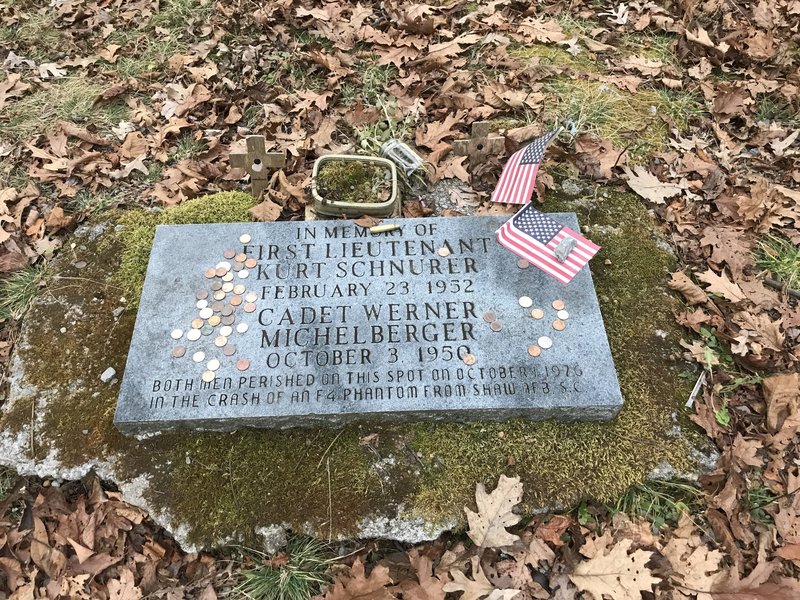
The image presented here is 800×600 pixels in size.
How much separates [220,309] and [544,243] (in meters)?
1.82

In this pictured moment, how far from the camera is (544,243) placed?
3.08 m

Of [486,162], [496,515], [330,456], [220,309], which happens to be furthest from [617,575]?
[486,162]

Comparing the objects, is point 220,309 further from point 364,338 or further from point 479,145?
point 479,145

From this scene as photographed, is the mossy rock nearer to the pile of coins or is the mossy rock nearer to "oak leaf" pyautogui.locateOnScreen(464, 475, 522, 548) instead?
"oak leaf" pyautogui.locateOnScreen(464, 475, 522, 548)

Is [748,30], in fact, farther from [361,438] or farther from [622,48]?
[361,438]

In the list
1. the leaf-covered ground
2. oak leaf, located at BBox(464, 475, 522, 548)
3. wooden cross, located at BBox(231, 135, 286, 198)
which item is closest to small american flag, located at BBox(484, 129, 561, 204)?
the leaf-covered ground

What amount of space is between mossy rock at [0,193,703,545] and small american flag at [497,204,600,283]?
52 cm

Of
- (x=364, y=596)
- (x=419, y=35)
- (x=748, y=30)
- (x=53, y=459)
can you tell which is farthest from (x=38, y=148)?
(x=748, y=30)

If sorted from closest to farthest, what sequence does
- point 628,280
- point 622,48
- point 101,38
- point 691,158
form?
point 628,280 < point 691,158 < point 622,48 < point 101,38

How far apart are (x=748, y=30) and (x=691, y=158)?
193 centimetres

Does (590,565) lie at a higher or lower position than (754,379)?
lower

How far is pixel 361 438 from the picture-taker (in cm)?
282

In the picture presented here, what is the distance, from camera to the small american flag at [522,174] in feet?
10.3

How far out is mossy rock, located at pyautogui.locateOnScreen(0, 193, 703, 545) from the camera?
8.77ft
